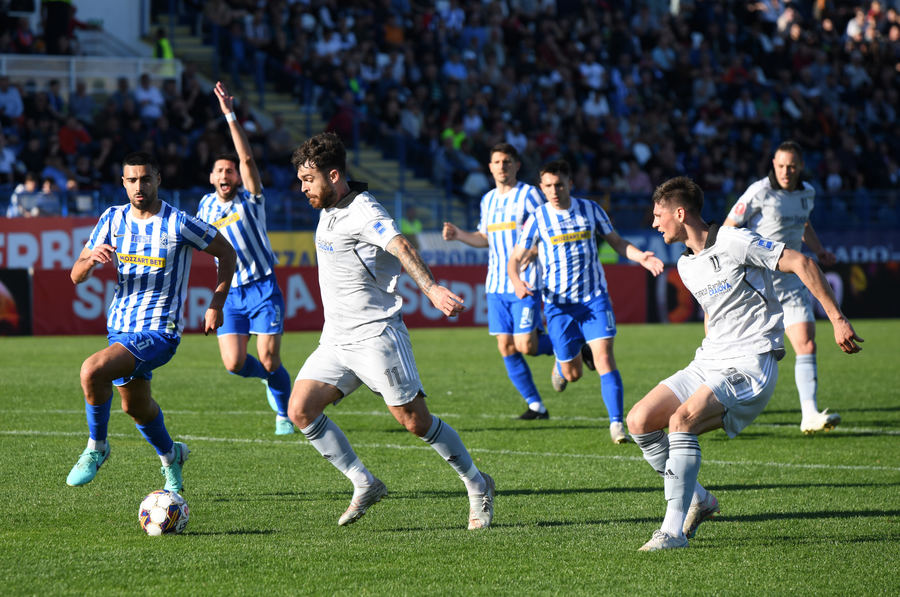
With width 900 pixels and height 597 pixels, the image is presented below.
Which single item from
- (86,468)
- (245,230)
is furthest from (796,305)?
(86,468)

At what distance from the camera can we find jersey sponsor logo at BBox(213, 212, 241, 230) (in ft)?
32.6

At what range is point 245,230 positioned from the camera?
988 cm

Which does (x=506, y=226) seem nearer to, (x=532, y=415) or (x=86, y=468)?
(x=532, y=415)

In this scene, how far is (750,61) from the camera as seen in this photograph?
3238cm

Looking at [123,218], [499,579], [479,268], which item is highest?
[123,218]

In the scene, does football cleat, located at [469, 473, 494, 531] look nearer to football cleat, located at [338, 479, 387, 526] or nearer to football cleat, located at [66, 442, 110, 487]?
football cleat, located at [338, 479, 387, 526]

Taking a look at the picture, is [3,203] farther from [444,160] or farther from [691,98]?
[691,98]

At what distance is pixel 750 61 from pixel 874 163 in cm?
538

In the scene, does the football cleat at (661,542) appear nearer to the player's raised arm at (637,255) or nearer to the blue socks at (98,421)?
the player's raised arm at (637,255)

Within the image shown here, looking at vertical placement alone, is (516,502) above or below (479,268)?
above

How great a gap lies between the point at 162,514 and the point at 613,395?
4420 mm

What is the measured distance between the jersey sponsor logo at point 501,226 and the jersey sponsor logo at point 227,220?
2.36m

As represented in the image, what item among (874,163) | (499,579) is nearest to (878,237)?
(874,163)

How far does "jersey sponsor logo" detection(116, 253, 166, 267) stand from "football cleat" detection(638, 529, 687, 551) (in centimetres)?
327
